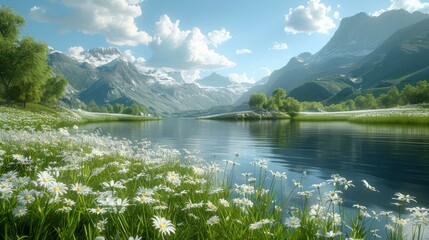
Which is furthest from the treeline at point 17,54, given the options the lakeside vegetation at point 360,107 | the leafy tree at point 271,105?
the leafy tree at point 271,105

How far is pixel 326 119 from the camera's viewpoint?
10944 cm

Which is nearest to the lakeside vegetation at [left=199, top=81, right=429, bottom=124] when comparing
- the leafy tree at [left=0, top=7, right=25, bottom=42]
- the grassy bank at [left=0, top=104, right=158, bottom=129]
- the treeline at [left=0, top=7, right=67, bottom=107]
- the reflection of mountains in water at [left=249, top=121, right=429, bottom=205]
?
the reflection of mountains in water at [left=249, top=121, right=429, bottom=205]

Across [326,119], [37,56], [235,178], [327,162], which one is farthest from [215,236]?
[326,119]

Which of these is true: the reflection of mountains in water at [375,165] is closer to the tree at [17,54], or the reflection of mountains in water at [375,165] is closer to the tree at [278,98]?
the tree at [17,54]

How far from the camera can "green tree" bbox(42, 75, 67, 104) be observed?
107 meters

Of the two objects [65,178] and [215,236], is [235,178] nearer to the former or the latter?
[65,178]

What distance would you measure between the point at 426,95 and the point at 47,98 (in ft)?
473

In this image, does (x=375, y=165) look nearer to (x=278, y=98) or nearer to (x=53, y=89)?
(x=53, y=89)

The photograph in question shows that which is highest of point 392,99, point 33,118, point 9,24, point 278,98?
point 9,24

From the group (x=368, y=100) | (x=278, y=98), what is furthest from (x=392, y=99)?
(x=278, y=98)

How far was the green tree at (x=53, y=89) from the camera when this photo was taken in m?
107

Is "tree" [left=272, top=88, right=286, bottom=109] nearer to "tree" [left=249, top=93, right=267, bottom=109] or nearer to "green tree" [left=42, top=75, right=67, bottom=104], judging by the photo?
"tree" [left=249, top=93, right=267, bottom=109]

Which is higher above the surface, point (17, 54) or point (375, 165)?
point (17, 54)

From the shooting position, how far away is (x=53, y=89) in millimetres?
107938
